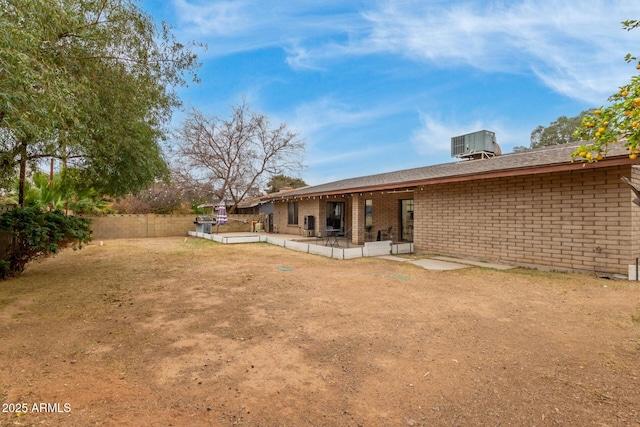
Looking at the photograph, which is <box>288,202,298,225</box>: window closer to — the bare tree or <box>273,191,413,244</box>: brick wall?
<box>273,191,413,244</box>: brick wall

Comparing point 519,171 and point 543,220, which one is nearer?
point 519,171

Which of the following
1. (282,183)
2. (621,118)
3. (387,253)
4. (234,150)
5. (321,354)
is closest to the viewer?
(621,118)

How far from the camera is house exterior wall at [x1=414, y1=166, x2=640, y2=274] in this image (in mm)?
6609

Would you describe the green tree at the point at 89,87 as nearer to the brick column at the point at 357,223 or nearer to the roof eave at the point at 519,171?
the roof eave at the point at 519,171

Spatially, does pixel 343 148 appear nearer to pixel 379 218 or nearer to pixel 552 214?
pixel 379 218

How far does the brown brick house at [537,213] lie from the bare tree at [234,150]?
13.0m

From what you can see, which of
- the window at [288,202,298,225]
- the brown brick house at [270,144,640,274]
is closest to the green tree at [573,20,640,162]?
the brown brick house at [270,144,640,274]

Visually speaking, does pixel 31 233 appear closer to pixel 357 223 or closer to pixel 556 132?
pixel 357 223

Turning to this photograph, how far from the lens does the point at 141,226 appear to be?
18.6m

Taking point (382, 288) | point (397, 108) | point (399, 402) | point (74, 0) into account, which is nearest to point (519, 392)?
point (399, 402)

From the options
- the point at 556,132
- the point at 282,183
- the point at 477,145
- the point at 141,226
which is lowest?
the point at 141,226

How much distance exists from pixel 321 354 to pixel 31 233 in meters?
6.81

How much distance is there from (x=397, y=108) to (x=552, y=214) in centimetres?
1258

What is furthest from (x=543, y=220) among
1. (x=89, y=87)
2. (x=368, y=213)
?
(x=89, y=87)
